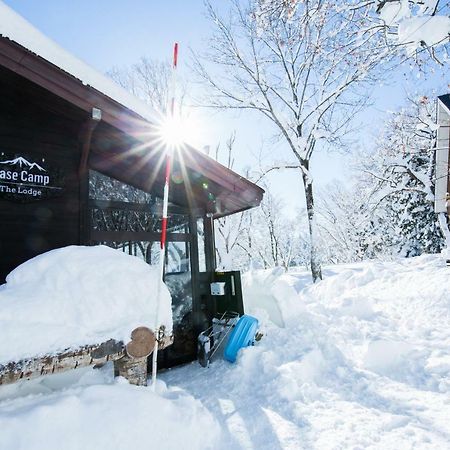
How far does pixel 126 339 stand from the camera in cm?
291

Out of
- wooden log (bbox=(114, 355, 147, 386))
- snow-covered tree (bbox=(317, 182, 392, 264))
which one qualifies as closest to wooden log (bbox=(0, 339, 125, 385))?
wooden log (bbox=(114, 355, 147, 386))

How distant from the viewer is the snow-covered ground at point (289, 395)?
241 cm

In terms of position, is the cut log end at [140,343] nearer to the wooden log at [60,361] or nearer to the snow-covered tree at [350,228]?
the wooden log at [60,361]

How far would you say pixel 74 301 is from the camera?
→ 275 centimetres

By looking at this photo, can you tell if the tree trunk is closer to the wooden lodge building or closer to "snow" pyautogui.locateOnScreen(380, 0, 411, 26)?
the wooden lodge building

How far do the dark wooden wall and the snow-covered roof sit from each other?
0.47m

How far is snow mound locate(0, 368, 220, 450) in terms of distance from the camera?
7.02ft

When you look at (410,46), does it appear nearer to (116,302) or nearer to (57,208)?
(116,302)

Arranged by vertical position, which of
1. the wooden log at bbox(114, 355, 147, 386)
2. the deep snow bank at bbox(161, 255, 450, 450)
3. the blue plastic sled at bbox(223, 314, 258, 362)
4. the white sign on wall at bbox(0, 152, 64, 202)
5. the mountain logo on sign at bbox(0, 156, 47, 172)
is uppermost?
the mountain logo on sign at bbox(0, 156, 47, 172)

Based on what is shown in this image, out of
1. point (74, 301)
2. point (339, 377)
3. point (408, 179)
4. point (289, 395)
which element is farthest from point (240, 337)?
point (408, 179)

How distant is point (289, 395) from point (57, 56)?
5878 millimetres

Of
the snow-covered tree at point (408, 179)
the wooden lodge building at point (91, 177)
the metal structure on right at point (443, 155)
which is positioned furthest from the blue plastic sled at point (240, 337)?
the snow-covered tree at point (408, 179)

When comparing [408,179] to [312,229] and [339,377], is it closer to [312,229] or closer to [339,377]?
[312,229]

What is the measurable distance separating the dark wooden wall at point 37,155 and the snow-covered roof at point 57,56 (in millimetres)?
469
